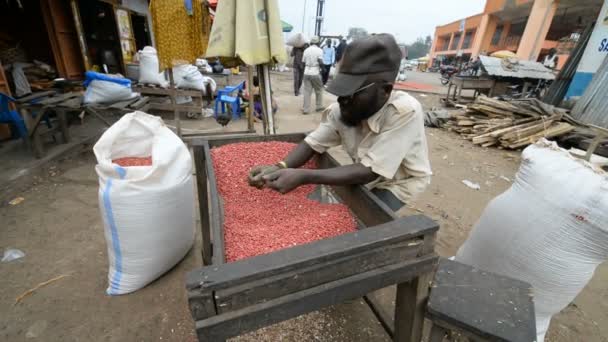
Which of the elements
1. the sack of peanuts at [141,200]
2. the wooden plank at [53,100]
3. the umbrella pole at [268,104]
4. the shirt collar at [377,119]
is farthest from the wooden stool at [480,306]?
the wooden plank at [53,100]

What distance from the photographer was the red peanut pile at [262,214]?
1.12 metres

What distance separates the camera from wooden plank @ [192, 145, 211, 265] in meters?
1.80

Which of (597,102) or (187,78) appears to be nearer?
(597,102)

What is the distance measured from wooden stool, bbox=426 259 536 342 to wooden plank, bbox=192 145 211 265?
144 cm

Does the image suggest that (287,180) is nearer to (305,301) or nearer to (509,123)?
(305,301)

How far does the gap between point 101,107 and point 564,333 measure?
5237 millimetres

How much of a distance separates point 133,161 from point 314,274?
1857 millimetres

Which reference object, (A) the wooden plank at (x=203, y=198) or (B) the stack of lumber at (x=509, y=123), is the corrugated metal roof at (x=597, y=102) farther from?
(A) the wooden plank at (x=203, y=198)

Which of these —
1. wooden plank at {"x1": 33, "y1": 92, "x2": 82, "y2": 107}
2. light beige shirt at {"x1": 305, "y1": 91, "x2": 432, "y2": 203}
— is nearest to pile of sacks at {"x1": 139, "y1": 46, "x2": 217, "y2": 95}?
wooden plank at {"x1": 33, "y1": 92, "x2": 82, "y2": 107}

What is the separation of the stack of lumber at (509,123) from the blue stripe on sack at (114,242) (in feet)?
20.1

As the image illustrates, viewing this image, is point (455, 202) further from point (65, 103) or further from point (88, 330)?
point (65, 103)

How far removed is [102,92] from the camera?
404 centimetres

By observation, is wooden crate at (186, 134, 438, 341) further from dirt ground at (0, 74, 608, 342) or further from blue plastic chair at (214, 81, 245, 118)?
blue plastic chair at (214, 81, 245, 118)

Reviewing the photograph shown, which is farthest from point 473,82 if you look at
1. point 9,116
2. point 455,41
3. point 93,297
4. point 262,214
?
point 455,41
